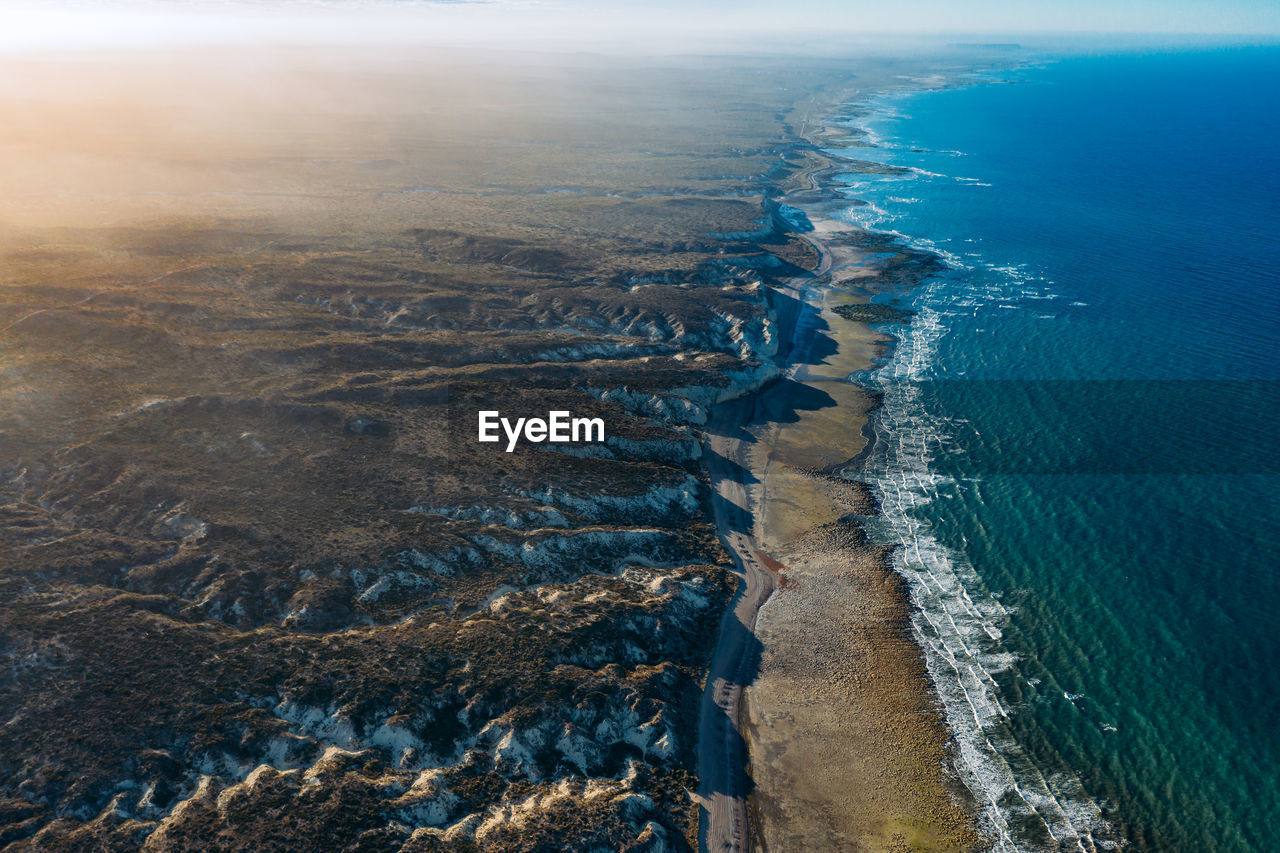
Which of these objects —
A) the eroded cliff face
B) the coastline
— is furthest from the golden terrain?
the coastline

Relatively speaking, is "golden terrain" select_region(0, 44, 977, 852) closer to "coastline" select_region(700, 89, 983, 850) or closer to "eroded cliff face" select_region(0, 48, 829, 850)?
"eroded cliff face" select_region(0, 48, 829, 850)

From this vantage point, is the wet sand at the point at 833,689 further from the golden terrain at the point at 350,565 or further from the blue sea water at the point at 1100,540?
the blue sea water at the point at 1100,540

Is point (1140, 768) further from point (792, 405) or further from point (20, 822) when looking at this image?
point (20, 822)

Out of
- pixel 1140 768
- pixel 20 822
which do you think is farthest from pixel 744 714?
pixel 20 822

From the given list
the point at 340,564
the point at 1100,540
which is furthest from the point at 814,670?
the point at 340,564

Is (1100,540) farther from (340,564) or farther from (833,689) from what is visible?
(340,564)

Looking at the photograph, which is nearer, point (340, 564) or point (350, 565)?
point (340, 564)
